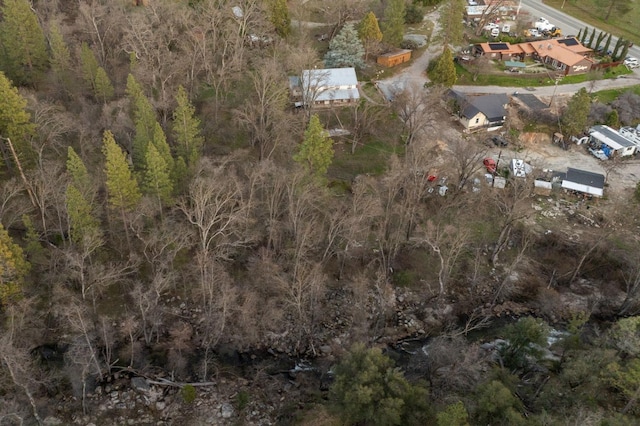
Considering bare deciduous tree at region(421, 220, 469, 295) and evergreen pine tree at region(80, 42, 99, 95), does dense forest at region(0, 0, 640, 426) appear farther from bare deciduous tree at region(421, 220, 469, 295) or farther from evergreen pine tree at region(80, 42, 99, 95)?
bare deciduous tree at region(421, 220, 469, 295)

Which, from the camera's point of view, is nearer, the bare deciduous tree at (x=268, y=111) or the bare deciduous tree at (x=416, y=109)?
the bare deciduous tree at (x=416, y=109)

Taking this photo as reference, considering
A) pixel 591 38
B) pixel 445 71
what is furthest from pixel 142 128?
pixel 591 38

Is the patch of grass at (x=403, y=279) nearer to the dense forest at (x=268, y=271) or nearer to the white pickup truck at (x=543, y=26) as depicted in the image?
the dense forest at (x=268, y=271)

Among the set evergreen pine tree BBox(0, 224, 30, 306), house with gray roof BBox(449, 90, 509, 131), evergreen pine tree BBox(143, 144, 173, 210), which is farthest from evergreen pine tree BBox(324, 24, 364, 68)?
evergreen pine tree BBox(0, 224, 30, 306)

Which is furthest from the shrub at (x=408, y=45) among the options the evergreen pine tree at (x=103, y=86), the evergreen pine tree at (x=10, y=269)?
the evergreen pine tree at (x=10, y=269)

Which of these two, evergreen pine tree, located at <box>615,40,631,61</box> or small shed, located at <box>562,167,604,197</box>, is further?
evergreen pine tree, located at <box>615,40,631,61</box>

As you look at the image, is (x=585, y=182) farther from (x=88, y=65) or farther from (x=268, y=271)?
(x=88, y=65)

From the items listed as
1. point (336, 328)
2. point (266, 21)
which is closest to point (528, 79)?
point (266, 21)
